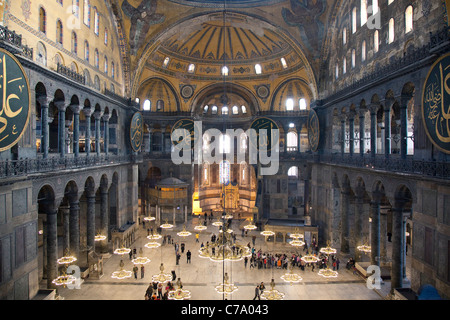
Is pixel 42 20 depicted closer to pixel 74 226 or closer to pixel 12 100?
pixel 12 100

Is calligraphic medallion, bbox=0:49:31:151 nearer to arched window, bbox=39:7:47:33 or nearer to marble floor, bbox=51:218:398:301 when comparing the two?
arched window, bbox=39:7:47:33

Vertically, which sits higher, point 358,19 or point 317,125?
point 358,19

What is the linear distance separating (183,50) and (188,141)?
24.0ft

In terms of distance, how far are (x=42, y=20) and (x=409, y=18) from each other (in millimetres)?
13080

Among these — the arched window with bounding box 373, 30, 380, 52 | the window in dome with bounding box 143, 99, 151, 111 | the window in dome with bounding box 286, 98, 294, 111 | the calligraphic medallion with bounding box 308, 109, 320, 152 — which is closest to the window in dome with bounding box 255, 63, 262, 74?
the window in dome with bounding box 286, 98, 294, 111

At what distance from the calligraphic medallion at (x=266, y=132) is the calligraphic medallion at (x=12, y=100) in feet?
58.5

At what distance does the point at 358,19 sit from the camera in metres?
15.9

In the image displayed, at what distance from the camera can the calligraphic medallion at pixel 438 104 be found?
27.5 ft

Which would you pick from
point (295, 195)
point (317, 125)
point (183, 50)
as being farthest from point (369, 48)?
point (295, 195)

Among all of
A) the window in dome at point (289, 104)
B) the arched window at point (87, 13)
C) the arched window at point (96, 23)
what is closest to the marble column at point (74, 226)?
the arched window at point (87, 13)

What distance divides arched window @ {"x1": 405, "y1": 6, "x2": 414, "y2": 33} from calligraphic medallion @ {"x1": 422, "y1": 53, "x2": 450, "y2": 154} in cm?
341

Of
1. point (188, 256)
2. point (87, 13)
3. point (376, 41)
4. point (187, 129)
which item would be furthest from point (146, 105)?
point (376, 41)

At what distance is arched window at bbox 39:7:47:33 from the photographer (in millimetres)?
11844

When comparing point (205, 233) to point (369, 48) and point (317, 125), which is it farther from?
point (369, 48)
